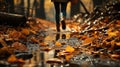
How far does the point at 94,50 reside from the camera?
4.40m

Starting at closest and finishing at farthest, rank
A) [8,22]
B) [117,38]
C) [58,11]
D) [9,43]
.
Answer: [117,38] < [9,43] < [8,22] < [58,11]

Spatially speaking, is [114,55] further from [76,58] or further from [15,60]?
[15,60]

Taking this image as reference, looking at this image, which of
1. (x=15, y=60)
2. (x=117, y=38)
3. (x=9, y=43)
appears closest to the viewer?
(x=15, y=60)

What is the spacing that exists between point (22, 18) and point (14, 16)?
0.35 m

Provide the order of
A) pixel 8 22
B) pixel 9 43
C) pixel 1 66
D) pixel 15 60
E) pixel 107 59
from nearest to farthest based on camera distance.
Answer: pixel 1 66
pixel 15 60
pixel 107 59
pixel 9 43
pixel 8 22

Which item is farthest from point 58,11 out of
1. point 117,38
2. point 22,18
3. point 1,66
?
point 1,66

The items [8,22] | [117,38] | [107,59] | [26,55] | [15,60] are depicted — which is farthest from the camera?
[8,22]

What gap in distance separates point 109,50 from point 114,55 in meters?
0.35

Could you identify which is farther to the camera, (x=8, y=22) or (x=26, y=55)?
(x=8, y=22)

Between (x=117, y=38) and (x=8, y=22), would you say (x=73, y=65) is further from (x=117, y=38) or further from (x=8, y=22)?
(x=8, y=22)

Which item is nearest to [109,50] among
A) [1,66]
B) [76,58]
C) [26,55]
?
[76,58]

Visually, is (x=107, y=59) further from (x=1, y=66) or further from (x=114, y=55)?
(x=1, y=66)

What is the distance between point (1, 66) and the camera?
3230 millimetres

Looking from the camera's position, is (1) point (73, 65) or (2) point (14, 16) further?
(2) point (14, 16)
